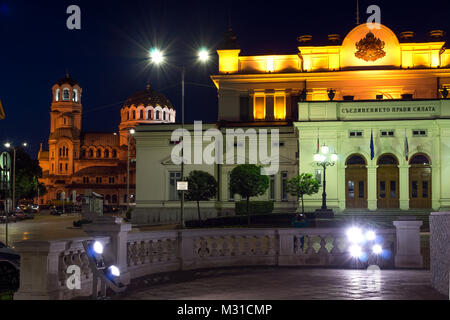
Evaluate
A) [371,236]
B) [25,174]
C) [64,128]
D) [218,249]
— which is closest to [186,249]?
[218,249]

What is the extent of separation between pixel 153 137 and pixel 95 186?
256ft

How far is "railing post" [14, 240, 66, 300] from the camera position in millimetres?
11305

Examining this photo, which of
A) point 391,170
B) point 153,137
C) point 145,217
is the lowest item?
point 145,217

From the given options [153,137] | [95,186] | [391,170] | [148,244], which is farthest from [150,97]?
[148,244]

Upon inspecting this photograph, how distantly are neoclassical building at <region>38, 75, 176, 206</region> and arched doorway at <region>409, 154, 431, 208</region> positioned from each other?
89087mm

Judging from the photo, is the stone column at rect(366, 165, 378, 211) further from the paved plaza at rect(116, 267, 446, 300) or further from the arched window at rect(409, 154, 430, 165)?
the paved plaza at rect(116, 267, 446, 300)

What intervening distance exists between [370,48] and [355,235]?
40.8 meters

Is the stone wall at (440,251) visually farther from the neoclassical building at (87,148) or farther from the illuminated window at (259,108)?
the neoclassical building at (87,148)

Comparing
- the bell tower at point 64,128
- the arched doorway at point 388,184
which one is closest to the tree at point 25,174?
the bell tower at point 64,128

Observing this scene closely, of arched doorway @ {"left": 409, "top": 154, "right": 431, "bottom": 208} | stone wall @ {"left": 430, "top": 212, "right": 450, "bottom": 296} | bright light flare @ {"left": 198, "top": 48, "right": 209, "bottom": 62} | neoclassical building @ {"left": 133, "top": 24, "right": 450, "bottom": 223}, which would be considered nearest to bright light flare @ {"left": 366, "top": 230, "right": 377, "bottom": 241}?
stone wall @ {"left": 430, "top": 212, "right": 450, "bottom": 296}

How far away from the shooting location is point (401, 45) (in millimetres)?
55875

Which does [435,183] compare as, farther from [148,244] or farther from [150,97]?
[150,97]

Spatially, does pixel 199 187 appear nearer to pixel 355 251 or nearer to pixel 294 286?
pixel 355 251

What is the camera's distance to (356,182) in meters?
47.5
